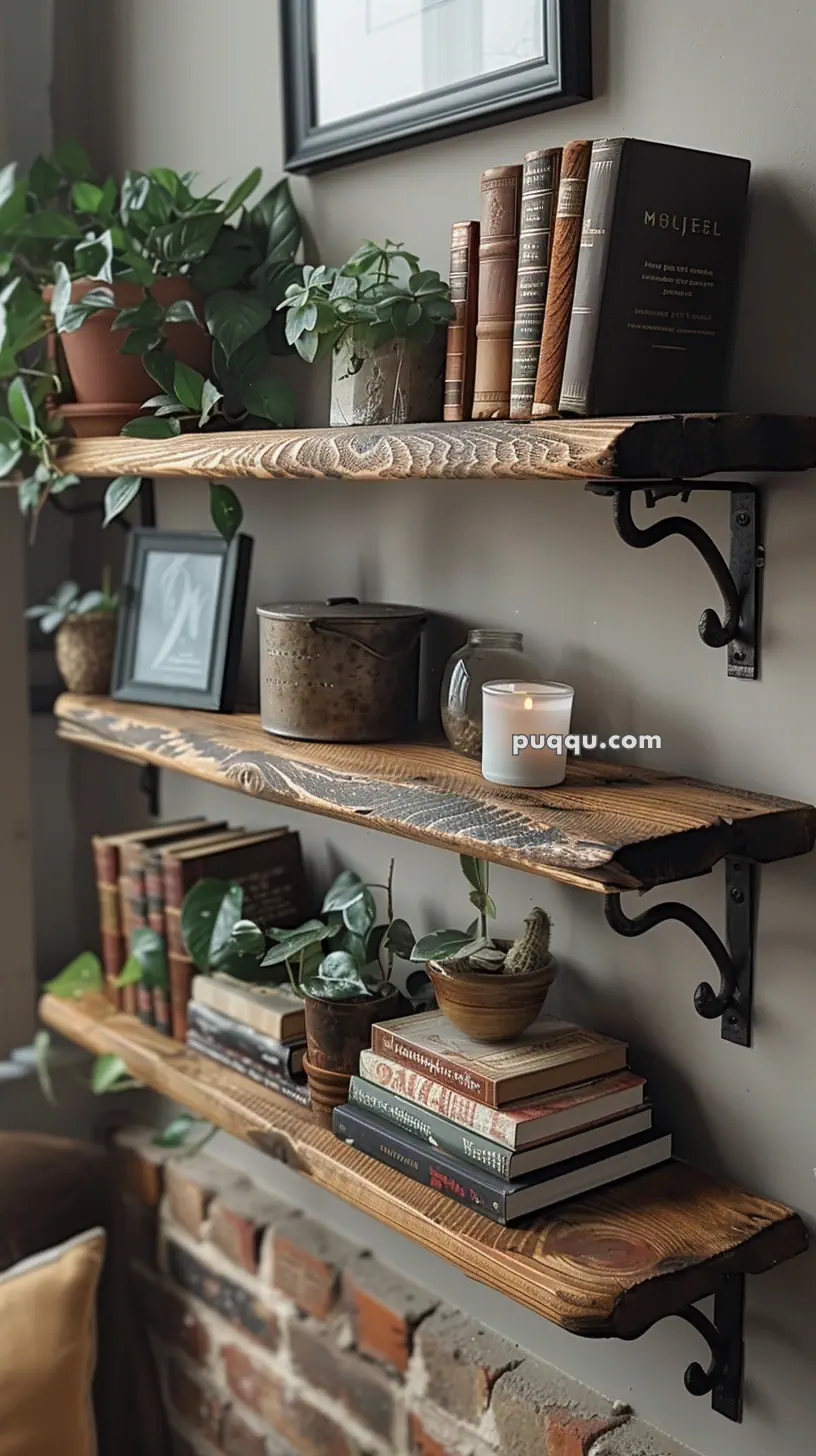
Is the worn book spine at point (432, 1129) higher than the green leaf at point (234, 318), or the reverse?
the green leaf at point (234, 318)

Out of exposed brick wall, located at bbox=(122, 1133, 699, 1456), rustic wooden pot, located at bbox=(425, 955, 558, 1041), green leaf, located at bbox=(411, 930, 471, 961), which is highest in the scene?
green leaf, located at bbox=(411, 930, 471, 961)

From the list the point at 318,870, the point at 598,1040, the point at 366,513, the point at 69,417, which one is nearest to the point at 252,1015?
the point at 318,870

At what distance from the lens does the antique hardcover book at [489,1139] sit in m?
1.15

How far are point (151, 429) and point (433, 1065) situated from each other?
0.69 meters

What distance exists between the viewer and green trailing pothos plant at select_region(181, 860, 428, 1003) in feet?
4.62

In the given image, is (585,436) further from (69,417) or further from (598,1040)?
(69,417)

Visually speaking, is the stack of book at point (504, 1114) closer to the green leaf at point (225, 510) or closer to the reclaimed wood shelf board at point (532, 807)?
the reclaimed wood shelf board at point (532, 807)

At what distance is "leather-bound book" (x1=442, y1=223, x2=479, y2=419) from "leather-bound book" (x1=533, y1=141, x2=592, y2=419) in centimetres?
13

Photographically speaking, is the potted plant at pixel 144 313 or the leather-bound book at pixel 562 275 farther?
the potted plant at pixel 144 313

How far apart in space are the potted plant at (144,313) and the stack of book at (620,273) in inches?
16.2

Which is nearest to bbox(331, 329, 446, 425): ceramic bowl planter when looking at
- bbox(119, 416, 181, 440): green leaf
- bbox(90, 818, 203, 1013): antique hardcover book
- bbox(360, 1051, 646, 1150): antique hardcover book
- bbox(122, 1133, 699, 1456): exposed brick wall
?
bbox(119, 416, 181, 440): green leaf

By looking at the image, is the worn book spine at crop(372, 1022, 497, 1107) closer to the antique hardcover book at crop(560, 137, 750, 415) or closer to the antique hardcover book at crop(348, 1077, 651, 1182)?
the antique hardcover book at crop(348, 1077, 651, 1182)

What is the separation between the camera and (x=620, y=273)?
1.04m

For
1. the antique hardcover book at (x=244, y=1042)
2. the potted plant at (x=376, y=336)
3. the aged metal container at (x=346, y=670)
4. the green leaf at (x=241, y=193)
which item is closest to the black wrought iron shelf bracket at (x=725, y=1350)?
the antique hardcover book at (x=244, y=1042)
